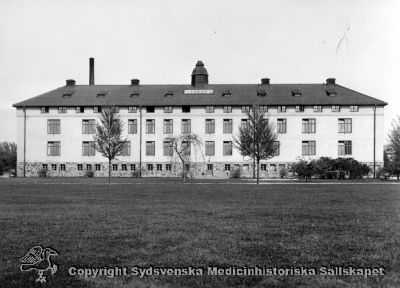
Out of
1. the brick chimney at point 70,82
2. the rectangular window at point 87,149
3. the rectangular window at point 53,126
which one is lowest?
the rectangular window at point 87,149

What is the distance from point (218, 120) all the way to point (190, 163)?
5.88 m

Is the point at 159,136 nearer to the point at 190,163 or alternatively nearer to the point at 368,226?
the point at 190,163

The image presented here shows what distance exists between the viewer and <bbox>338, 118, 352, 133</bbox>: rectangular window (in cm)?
5356

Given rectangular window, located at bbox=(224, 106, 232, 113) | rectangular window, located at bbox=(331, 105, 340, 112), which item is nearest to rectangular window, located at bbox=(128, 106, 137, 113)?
rectangular window, located at bbox=(224, 106, 232, 113)

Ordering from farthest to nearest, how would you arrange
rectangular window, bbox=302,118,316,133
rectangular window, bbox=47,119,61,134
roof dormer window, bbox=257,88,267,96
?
rectangular window, bbox=47,119,61,134, roof dormer window, bbox=257,88,267,96, rectangular window, bbox=302,118,316,133

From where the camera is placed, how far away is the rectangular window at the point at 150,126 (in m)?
Answer: 55.2

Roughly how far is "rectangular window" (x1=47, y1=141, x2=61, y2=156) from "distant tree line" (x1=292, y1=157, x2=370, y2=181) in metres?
28.2

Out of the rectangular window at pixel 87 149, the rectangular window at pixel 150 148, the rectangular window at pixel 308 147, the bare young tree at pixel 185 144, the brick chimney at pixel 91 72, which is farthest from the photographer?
the brick chimney at pixel 91 72

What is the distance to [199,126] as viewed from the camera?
54812mm

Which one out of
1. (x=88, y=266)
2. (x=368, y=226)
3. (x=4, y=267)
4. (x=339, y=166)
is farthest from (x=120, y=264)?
(x=339, y=166)

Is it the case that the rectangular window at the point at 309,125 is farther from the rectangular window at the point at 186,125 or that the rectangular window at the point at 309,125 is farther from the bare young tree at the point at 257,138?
the bare young tree at the point at 257,138

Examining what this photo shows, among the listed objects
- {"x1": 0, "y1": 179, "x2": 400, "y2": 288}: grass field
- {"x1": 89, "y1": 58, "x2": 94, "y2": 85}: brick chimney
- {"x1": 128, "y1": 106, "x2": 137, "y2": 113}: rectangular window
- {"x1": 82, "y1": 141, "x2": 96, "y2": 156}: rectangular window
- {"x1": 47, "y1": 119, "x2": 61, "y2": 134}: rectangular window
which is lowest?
{"x1": 0, "y1": 179, "x2": 400, "y2": 288}: grass field

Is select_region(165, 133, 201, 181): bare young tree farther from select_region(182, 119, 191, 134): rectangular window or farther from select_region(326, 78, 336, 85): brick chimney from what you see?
select_region(326, 78, 336, 85): brick chimney

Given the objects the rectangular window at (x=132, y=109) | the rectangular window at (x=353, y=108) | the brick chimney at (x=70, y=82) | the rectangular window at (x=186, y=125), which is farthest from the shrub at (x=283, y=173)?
the brick chimney at (x=70, y=82)
